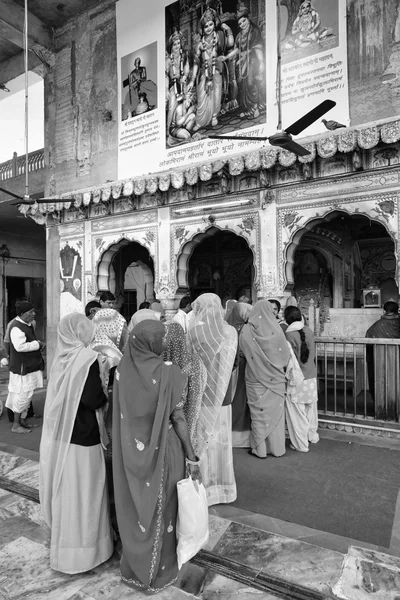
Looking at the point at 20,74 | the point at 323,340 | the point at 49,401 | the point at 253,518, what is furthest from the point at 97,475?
the point at 20,74

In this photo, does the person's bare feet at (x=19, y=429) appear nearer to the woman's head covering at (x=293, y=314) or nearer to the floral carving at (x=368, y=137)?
the woman's head covering at (x=293, y=314)

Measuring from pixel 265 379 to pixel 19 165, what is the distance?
1031 centimetres

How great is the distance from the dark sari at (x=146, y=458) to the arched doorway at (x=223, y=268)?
774 cm

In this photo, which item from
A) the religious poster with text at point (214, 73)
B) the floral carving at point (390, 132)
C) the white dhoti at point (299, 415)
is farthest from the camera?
the religious poster with text at point (214, 73)

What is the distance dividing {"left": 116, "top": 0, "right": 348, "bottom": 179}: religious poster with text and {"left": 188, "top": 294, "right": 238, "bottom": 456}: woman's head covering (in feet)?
10.9

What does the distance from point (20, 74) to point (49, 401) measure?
10.3 m

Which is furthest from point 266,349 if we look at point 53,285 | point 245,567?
point 53,285

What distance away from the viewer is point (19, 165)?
438 inches

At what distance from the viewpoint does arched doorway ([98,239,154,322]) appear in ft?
26.4

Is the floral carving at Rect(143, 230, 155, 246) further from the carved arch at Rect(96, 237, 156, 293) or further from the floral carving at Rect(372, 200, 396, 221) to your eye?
the floral carving at Rect(372, 200, 396, 221)

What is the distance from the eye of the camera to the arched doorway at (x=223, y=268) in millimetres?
9867

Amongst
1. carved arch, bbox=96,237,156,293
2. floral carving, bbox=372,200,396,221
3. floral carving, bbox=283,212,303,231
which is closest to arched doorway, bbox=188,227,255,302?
carved arch, bbox=96,237,156,293

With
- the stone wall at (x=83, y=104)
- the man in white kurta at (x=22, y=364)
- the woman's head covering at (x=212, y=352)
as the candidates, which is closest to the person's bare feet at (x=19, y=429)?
A: the man in white kurta at (x=22, y=364)

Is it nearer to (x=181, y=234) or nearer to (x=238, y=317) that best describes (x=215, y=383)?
(x=238, y=317)
